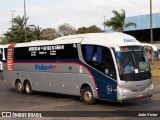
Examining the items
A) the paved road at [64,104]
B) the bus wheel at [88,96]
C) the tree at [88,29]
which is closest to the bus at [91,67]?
the bus wheel at [88,96]

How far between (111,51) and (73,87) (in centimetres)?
304

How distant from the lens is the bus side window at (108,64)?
50.1 feet

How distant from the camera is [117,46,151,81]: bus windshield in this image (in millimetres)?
15197

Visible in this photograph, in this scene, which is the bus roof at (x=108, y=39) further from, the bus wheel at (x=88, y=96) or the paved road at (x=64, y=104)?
the paved road at (x=64, y=104)

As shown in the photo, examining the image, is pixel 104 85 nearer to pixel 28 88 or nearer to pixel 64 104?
pixel 64 104

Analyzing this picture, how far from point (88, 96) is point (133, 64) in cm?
240

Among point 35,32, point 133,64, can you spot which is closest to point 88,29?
point 35,32

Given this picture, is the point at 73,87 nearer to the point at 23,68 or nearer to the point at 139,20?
the point at 23,68

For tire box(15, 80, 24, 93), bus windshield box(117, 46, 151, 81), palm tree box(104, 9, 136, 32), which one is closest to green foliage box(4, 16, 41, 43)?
palm tree box(104, 9, 136, 32)

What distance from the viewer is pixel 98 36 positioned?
54.1ft

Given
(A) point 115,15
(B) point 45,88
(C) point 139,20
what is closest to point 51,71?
(B) point 45,88

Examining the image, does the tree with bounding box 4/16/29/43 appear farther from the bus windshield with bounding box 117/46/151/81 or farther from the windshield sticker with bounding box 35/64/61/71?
the bus windshield with bounding box 117/46/151/81

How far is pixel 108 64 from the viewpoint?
610 inches

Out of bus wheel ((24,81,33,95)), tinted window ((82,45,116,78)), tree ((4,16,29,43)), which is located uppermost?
tree ((4,16,29,43))
